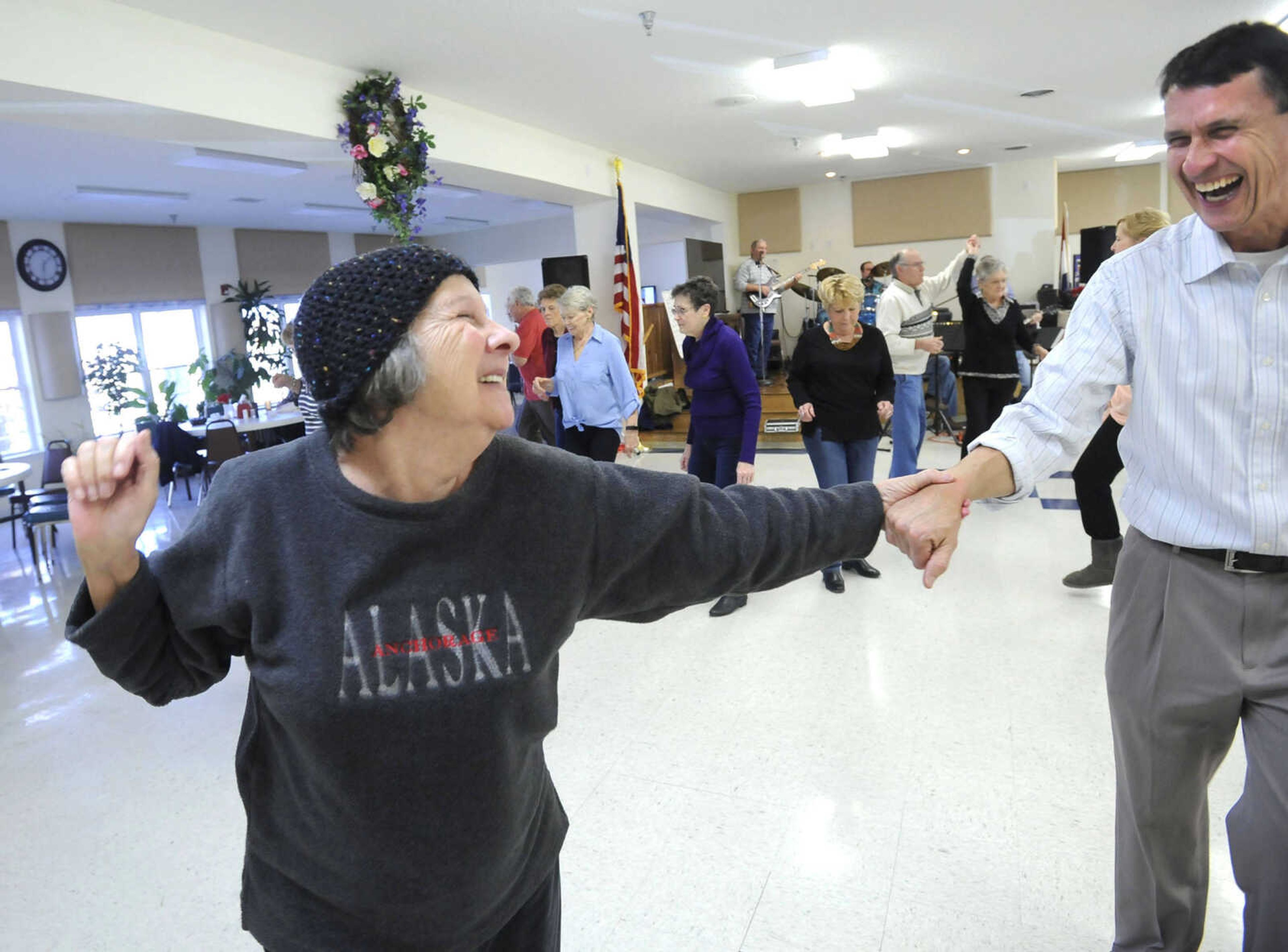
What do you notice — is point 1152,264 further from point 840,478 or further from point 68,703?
point 68,703

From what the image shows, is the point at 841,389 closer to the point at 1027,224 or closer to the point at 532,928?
the point at 532,928

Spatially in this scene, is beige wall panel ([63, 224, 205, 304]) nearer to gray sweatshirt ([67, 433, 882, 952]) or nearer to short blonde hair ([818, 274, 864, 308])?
short blonde hair ([818, 274, 864, 308])

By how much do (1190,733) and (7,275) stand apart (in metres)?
12.0

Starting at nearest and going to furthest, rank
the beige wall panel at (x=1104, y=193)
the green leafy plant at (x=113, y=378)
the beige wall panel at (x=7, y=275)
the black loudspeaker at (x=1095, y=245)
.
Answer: the beige wall panel at (x=7, y=275)
the green leafy plant at (x=113, y=378)
the black loudspeaker at (x=1095, y=245)
the beige wall panel at (x=1104, y=193)

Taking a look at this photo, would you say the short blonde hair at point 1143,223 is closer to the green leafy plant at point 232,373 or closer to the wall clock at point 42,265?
the green leafy plant at point 232,373

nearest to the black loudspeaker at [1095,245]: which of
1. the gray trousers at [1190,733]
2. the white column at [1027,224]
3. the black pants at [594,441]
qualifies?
→ the white column at [1027,224]

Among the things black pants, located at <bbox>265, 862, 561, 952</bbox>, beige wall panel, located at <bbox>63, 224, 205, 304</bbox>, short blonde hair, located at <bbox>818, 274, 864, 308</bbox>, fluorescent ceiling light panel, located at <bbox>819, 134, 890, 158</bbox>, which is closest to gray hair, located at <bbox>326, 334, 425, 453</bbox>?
black pants, located at <bbox>265, 862, 561, 952</bbox>

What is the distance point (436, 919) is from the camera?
1.11 metres

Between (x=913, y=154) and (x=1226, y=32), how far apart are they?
10.5m

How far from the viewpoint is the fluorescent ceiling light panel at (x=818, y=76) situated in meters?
6.14

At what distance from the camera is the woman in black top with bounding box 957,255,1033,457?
5672 millimetres

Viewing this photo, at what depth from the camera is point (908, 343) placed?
18.1 feet

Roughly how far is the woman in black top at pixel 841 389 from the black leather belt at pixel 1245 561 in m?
2.95

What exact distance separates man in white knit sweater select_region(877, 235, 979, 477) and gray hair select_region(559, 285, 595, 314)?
173cm
